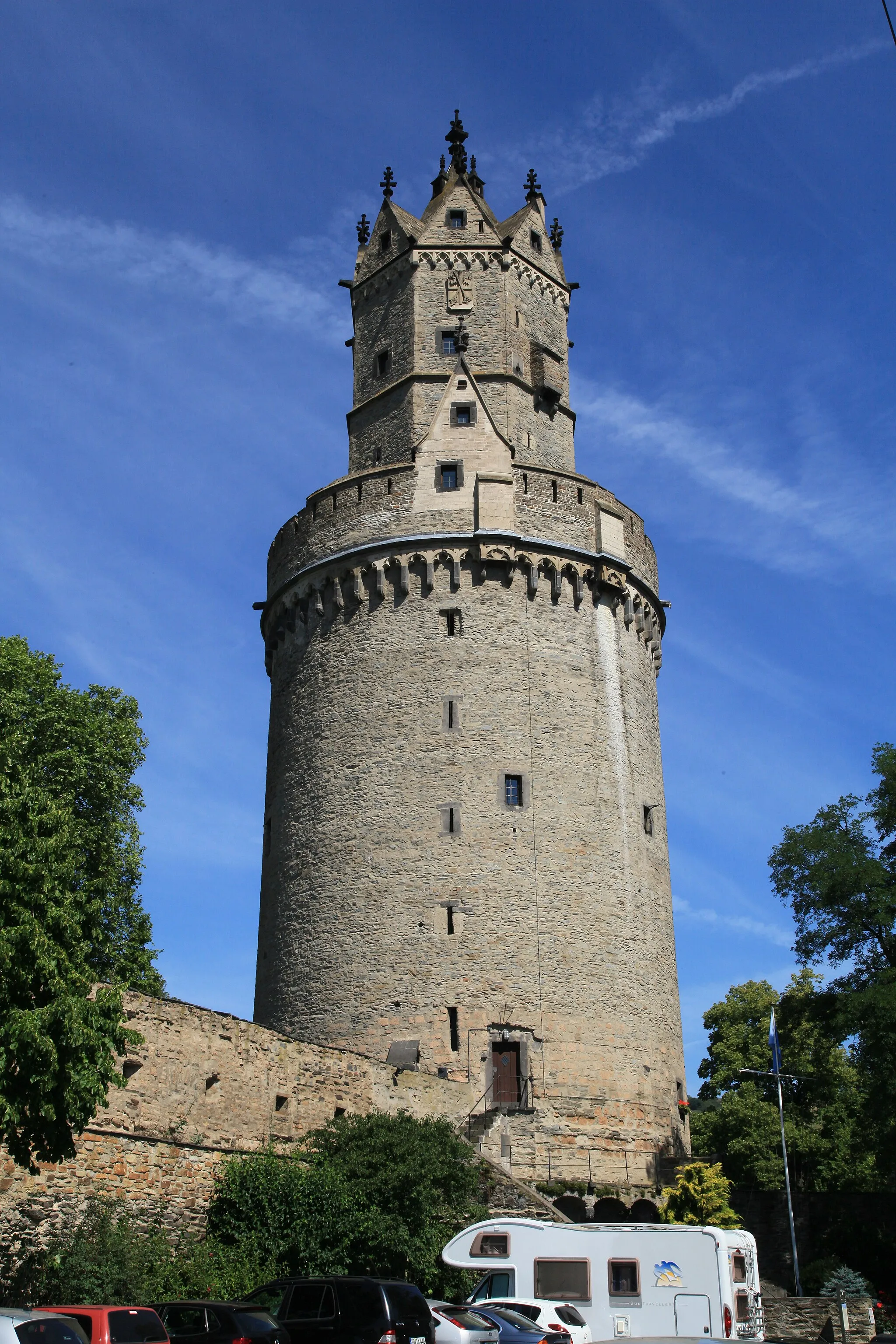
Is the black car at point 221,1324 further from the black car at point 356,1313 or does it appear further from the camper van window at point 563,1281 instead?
the camper van window at point 563,1281

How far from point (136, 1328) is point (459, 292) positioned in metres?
26.7

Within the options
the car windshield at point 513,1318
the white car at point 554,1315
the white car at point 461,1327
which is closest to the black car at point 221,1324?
the white car at point 461,1327

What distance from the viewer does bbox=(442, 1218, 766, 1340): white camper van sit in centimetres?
1683

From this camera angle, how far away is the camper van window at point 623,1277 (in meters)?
17.2

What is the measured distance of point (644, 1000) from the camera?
27328 millimetres

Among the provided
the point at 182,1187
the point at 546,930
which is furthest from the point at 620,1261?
the point at 546,930

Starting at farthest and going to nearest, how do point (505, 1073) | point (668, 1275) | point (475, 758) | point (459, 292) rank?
point (459, 292)
point (475, 758)
point (505, 1073)
point (668, 1275)

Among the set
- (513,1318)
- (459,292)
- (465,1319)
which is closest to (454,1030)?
(513,1318)

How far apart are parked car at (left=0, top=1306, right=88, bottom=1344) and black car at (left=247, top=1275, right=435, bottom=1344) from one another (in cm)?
308

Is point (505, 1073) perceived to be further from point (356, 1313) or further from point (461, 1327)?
point (356, 1313)

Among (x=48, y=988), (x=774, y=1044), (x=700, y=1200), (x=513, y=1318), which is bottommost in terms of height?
(x=513, y=1318)

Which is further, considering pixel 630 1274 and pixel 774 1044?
pixel 774 1044

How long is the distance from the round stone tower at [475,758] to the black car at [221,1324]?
485 inches

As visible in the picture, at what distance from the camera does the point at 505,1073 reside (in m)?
25.4
